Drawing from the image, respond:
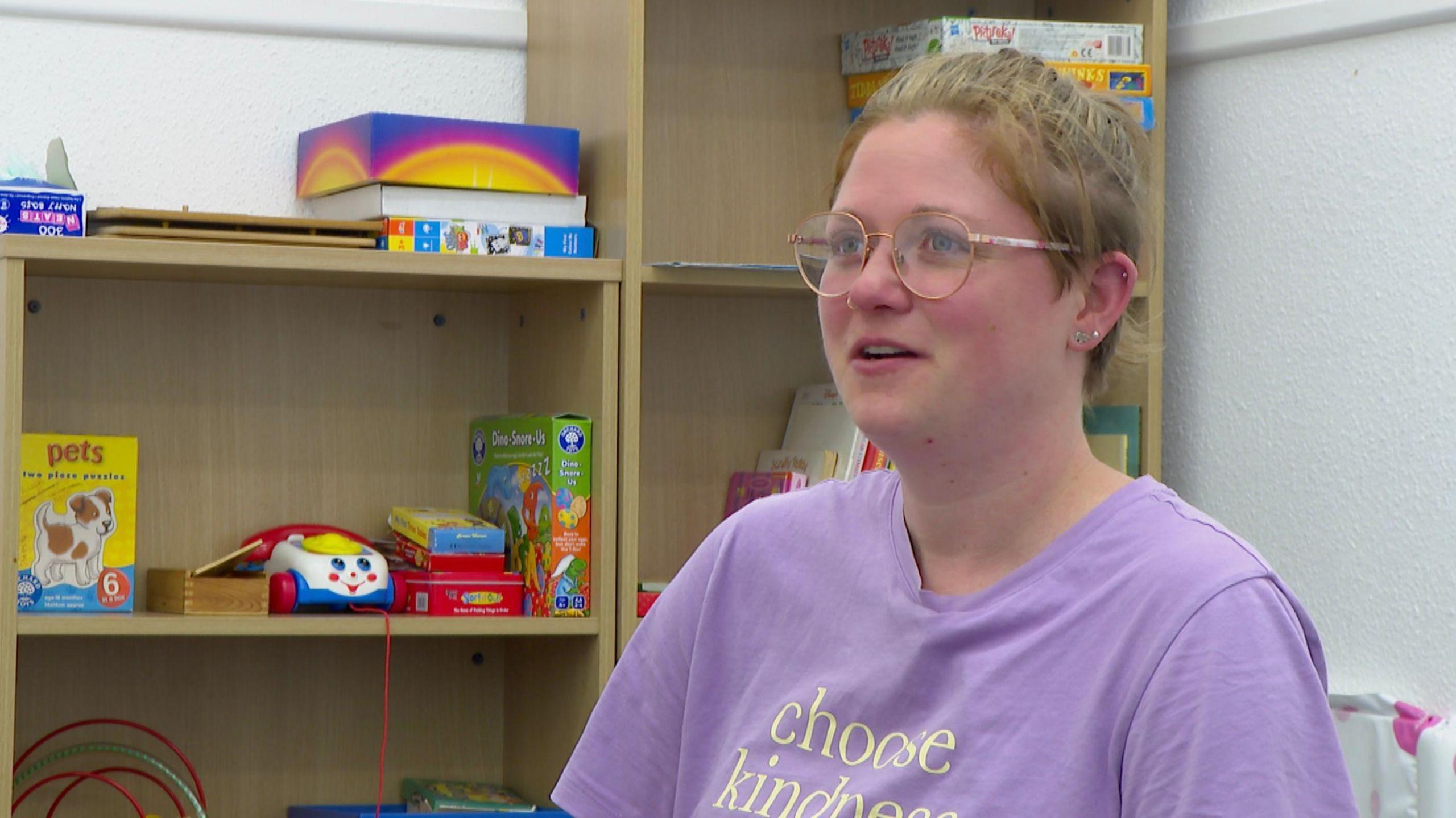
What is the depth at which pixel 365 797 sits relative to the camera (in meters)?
2.17

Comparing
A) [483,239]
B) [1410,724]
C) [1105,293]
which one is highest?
[483,239]

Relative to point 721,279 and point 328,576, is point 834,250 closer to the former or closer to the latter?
point 721,279

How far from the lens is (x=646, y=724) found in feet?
3.82

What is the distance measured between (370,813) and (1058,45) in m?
1.26

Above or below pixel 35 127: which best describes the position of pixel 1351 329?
below

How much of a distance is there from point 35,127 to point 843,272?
1.38 meters

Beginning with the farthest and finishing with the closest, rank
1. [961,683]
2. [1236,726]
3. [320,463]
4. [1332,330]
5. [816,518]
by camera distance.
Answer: [320,463]
[1332,330]
[816,518]
[961,683]
[1236,726]

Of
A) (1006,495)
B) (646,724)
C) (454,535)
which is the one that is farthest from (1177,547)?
(454,535)

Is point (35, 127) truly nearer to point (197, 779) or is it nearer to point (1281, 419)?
point (197, 779)

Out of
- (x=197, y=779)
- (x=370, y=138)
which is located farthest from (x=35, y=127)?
(x=197, y=779)

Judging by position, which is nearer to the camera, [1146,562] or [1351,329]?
[1146,562]

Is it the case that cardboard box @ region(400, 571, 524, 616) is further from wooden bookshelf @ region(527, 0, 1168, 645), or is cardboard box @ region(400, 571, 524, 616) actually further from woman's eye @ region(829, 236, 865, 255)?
woman's eye @ region(829, 236, 865, 255)

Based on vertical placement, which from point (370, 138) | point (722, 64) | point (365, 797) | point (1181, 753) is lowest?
point (365, 797)

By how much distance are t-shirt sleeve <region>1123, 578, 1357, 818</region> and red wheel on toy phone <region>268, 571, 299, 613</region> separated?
4.00 feet
